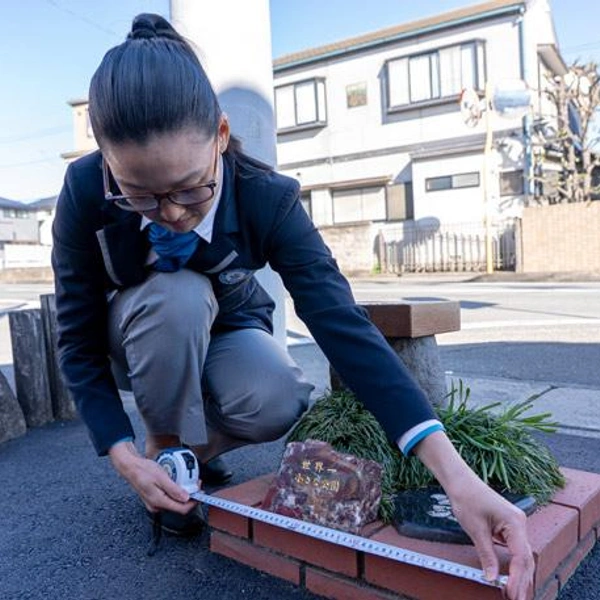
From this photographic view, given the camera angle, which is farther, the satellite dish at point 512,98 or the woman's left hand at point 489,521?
the satellite dish at point 512,98

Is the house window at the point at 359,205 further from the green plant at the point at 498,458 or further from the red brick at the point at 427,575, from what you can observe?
the red brick at the point at 427,575

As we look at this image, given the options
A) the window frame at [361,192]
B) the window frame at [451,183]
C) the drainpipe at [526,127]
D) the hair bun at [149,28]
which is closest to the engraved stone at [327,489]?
the hair bun at [149,28]

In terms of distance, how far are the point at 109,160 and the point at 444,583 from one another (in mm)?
956

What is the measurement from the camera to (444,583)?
44.9 inches

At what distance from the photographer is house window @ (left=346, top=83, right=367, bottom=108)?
17.7 m

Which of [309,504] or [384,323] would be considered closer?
[309,504]

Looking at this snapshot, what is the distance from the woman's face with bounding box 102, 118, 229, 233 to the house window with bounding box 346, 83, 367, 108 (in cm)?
1747

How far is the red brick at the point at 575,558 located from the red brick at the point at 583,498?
0.02 metres

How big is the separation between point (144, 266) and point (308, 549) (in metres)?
0.72

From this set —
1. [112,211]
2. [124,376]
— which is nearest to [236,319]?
[124,376]

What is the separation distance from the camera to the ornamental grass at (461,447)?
1455mm

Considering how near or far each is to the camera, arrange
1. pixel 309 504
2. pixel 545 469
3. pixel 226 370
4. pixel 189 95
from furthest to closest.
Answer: pixel 226 370 < pixel 545 469 < pixel 309 504 < pixel 189 95

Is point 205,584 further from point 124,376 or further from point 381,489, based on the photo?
point 124,376

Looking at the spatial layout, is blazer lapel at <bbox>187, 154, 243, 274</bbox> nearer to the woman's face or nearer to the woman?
the woman
